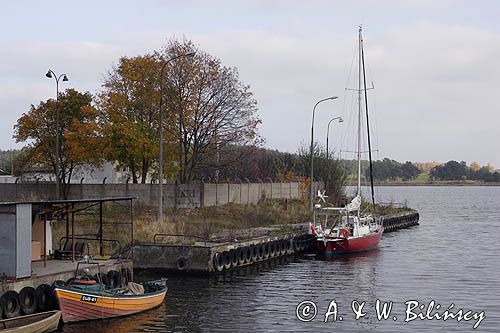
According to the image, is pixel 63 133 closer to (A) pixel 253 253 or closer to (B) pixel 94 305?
(A) pixel 253 253

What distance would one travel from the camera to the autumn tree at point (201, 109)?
6300cm

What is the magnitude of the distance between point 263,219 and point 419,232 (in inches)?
937

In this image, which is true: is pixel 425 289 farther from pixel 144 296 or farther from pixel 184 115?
pixel 184 115

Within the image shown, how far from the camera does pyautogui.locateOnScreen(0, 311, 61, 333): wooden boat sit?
23766 millimetres

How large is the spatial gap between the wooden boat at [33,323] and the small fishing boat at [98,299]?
872 millimetres

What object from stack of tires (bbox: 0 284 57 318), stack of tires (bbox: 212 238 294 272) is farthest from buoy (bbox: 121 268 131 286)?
stack of tires (bbox: 212 238 294 272)

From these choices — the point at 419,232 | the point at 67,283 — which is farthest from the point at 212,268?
the point at 419,232

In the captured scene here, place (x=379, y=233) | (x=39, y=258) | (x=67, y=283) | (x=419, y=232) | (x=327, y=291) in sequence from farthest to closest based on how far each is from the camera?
Answer: (x=419, y=232) < (x=379, y=233) < (x=327, y=291) < (x=39, y=258) < (x=67, y=283)

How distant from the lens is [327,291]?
36.8 m

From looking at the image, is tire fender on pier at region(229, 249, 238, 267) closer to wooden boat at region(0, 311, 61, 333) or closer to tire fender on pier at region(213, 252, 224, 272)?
tire fender on pier at region(213, 252, 224, 272)

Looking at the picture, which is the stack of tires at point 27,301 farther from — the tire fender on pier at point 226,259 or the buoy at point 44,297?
the tire fender on pier at point 226,259

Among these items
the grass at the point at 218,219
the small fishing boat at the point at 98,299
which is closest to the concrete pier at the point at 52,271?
the small fishing boat at the point at 98,299

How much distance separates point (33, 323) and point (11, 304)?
7.35 ft

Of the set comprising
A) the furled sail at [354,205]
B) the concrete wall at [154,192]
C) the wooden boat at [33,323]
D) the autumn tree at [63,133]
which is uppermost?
the autumn tree at [63,133]
